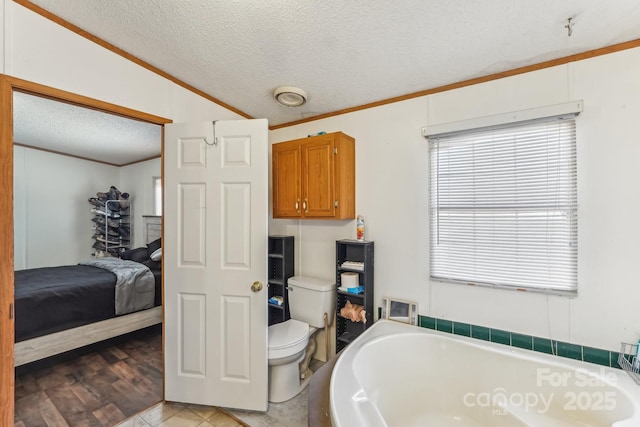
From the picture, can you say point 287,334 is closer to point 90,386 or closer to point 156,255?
point 90,386

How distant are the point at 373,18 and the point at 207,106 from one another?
1.52 meters

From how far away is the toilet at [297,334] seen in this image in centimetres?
197

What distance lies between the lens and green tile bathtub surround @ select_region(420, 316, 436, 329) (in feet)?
6.33

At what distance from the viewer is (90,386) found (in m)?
2.16

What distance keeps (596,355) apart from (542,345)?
230mm

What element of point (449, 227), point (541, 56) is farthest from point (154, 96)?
point (541, 56)

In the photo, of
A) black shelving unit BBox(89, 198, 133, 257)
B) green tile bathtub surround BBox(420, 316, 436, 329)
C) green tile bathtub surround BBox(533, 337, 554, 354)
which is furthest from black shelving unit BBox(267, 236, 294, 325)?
black shelving unit BBox(89, 198, 133, 257)

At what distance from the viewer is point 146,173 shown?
14.7ft

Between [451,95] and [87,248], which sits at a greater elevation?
[451,95]

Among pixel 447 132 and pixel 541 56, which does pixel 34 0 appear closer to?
pixel 447 132

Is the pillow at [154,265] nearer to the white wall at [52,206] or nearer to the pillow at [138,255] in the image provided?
the pillow at [138,255]

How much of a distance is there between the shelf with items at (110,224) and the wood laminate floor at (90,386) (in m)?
2.26

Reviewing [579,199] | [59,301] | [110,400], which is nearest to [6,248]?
[110,400]

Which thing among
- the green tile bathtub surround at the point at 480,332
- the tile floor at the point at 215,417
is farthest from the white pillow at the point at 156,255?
the green tile bathtub surround at the point at 480,332
